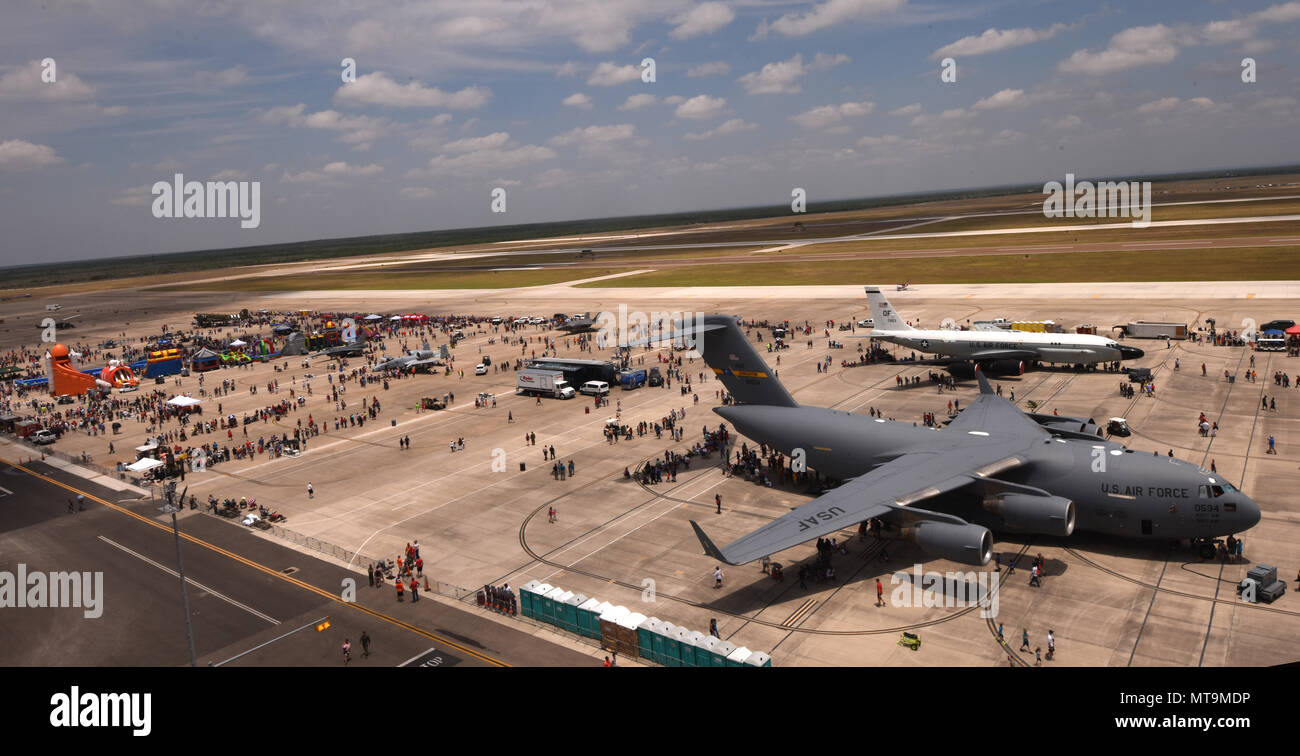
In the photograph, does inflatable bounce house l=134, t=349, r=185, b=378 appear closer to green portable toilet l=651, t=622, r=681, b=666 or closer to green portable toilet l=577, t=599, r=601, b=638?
green portable toilet l=577, t=599, r=601, b=638

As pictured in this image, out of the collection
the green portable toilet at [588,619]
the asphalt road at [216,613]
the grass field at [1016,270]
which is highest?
the grass field at [1016,270]

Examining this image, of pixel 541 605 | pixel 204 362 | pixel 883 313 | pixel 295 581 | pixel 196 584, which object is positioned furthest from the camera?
pixel 204 362

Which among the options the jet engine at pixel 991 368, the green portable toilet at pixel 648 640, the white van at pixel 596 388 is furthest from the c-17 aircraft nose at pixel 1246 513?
the white van at pixel 596 388

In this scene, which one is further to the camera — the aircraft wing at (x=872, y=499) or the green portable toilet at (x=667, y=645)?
the aircraft wing at (x=872, y=499)

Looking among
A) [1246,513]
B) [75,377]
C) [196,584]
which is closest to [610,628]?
[196,584]

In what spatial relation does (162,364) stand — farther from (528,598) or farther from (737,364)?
(528,598)

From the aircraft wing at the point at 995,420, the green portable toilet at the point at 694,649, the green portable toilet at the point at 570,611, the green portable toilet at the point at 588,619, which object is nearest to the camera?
the green portable toilet at the point at 694,649

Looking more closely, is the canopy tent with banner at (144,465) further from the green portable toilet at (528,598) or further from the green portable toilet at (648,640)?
the green portable toilet at (648,640)
